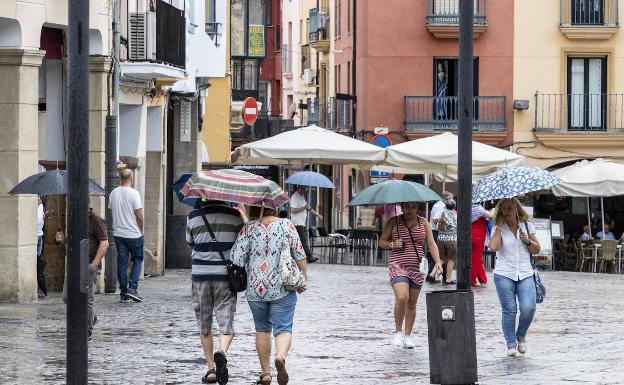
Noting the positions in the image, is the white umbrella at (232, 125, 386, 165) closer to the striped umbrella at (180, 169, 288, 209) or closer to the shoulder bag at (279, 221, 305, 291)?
the striped umbrella at (180, 169, 288, 209)

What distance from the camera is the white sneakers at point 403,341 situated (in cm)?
→ 1775

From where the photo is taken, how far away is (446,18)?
51000 mm

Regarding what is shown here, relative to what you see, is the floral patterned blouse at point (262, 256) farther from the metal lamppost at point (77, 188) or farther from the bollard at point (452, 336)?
Result: the metal lamppost at point (77, 188)

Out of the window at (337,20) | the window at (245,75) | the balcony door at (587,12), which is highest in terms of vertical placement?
the window at (337,20)

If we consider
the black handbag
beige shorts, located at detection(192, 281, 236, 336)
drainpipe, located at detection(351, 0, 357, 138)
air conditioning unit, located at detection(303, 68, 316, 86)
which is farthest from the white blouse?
air conditioning unit, located at detection(303, 68, 316, 86)

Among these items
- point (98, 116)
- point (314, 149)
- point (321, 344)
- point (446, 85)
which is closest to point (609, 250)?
point (314, 149)

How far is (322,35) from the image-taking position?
65125 millimetres

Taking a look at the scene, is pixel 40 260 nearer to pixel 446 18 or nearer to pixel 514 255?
pixel 514 255

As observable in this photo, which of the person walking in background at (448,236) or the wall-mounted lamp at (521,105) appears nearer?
the person walking in background at (448,236)

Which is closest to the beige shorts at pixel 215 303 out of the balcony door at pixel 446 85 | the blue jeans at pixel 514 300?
the blue jeans at pixel 514 300

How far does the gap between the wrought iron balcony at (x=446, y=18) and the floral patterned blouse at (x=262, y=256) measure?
37480mm

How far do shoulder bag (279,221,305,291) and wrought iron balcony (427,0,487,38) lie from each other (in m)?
37.5

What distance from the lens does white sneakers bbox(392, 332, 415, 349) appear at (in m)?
17.8

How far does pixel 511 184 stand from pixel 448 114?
3507 centimetres
